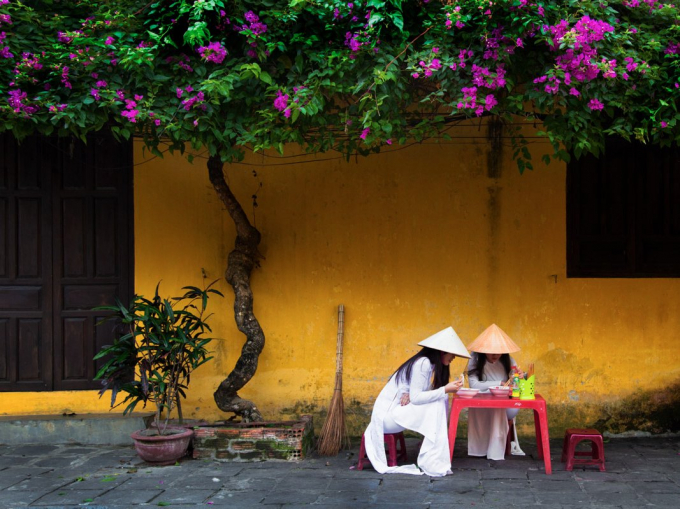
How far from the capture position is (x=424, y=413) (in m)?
6.19

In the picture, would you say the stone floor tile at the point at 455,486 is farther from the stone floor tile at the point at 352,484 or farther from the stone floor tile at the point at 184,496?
the stone floor tile at the point at 184,496

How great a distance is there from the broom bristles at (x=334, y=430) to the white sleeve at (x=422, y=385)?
1095 millimetres

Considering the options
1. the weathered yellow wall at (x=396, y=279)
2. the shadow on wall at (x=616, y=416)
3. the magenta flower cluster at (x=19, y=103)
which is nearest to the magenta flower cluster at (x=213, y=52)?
the magenta flower cluster at (x=19, y=103)

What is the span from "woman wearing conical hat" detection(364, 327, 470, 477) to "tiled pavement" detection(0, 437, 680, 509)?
138mm

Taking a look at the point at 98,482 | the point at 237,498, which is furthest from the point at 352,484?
the point at 98,482

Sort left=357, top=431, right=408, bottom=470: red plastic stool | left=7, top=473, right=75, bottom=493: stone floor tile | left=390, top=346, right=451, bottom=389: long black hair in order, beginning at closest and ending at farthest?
left=7, top=473, right=75, bottom=493: stone floor tile, left=390, top=346, right=451, bottom=389: long black hair, left=357, top=431, right=408, bottom=470: red plastic stool

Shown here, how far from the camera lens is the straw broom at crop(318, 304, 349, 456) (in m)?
6.90

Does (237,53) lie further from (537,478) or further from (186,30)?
(537,478)

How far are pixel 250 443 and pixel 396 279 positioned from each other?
2144 mm

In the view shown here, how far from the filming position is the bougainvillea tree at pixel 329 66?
547cm

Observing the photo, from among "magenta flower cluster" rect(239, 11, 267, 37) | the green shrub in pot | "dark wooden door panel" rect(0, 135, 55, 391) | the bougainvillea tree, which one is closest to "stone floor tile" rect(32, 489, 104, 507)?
the green shrub in pot

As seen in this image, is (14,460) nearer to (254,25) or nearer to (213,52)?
(213,52)

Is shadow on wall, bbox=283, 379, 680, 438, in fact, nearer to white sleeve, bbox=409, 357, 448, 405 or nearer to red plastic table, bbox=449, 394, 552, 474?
red plastic table, bbox=449, 394, 552, 474

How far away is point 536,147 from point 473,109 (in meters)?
2.22
